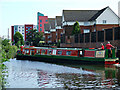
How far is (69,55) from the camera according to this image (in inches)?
1112

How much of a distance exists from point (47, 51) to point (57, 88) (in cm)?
1906

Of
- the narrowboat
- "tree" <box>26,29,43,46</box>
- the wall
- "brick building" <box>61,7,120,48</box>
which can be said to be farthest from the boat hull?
"tree" <box>26,29,43,46</box>

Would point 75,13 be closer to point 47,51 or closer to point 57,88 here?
point 47,51

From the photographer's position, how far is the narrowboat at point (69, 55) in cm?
2452

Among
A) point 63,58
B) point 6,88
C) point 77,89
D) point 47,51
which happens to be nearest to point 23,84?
point 6,88

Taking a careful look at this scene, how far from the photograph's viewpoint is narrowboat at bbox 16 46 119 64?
2452 cm

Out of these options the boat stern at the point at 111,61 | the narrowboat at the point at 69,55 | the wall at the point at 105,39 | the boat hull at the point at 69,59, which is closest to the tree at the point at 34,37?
the wall at the point at 105,39

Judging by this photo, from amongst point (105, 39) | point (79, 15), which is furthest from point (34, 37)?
point (105, 39)

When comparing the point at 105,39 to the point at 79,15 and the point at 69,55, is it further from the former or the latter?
the point at 79,15

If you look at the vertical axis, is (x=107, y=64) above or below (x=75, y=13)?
below

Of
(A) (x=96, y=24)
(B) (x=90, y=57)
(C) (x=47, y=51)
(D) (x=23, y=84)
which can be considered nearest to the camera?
(D) (x=23, y=84)

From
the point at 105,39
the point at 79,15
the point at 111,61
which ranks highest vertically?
the point at 79,15

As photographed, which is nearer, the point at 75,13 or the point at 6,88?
the point at 6,88

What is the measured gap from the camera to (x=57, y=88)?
12.8 m
